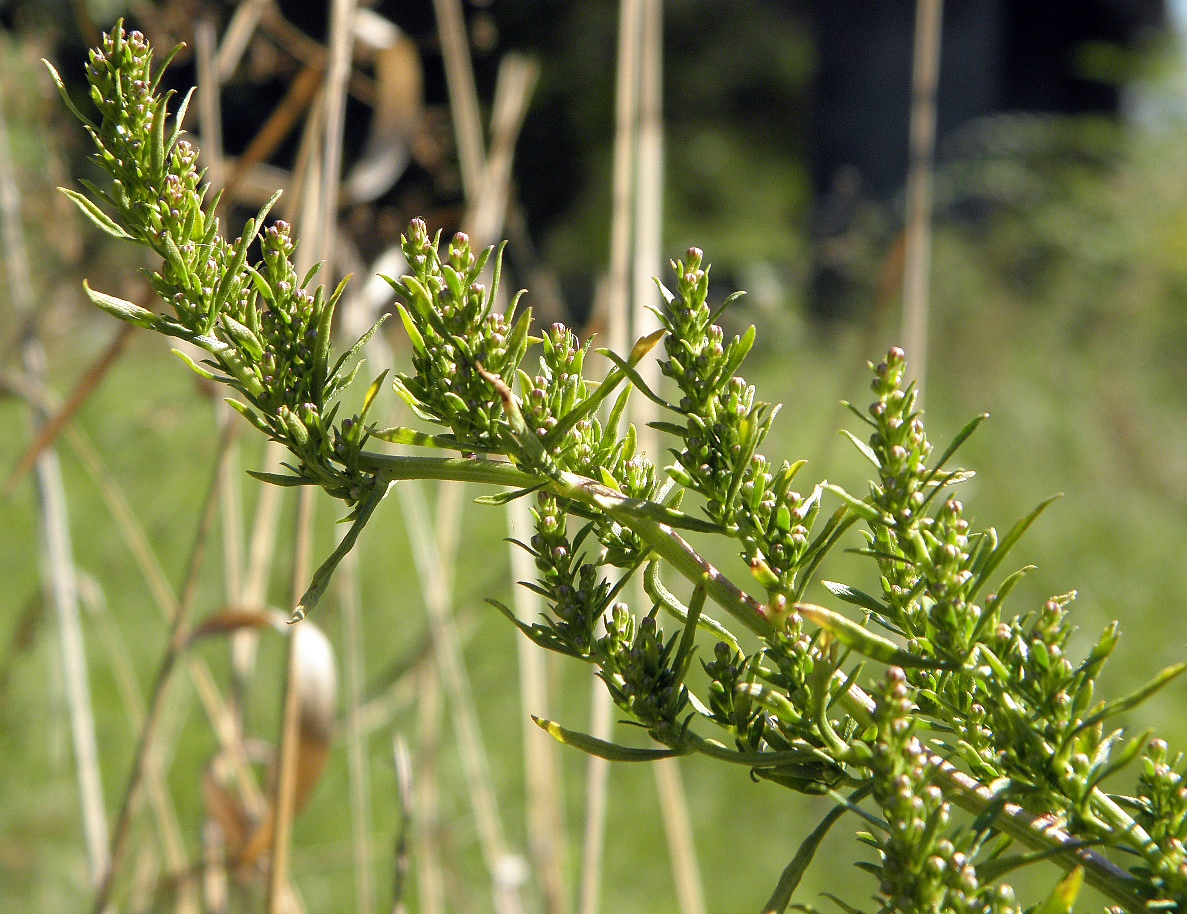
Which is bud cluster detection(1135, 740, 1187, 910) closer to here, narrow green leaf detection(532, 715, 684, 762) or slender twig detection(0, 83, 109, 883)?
narrow green leaf detection(532, 715, 684, 762)

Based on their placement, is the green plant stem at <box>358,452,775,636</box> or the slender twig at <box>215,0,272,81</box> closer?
the green plant stem at <box>358,452,775,636</box>

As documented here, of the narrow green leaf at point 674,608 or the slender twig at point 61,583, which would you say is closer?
the narrow green leaf at point 674,608

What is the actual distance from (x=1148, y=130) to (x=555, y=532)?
477 cm

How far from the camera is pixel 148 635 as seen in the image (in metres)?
2.13

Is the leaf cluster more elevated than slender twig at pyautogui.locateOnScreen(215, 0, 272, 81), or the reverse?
slender twig at pyautogui.locateOnScreen(215, 0, 272, 81)

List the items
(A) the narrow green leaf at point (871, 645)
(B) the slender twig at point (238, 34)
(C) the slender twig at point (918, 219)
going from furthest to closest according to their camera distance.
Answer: (C) the slender twig at point (918, 219)
(B) the slender twig at point (238, 34)
(A) the narrow green leaf at point (871, 645)

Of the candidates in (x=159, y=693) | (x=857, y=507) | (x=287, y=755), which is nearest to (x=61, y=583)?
(x=159, y=693)

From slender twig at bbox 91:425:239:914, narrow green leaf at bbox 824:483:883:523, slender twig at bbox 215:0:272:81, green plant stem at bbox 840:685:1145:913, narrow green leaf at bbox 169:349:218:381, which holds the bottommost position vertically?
slender twig at bbox 91:425:239:914

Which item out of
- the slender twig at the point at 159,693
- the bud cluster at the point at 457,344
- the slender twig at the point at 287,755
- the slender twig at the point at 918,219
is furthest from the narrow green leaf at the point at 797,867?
the slender twig at the point at 918,219

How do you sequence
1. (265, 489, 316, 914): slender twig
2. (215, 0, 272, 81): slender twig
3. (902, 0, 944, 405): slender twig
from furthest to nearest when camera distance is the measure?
1. (902, 0, 944, 405): slender twig
2. (215, 0, 272, 81): slender twig
3. (265, 489, 316, 914): slender twig

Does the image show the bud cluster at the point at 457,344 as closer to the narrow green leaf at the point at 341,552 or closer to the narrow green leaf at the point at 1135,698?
the narrow green leaf at the point at 341,552

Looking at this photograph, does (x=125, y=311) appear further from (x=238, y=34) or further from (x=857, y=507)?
(x=238, y=34)

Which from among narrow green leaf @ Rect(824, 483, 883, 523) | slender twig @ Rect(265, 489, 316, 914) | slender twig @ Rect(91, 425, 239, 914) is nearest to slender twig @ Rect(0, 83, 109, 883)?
slender twig @ Rect(91, 425, 239, 914)

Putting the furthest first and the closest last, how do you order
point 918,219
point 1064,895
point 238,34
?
point 918,219, point 238,34, point 1064,895
